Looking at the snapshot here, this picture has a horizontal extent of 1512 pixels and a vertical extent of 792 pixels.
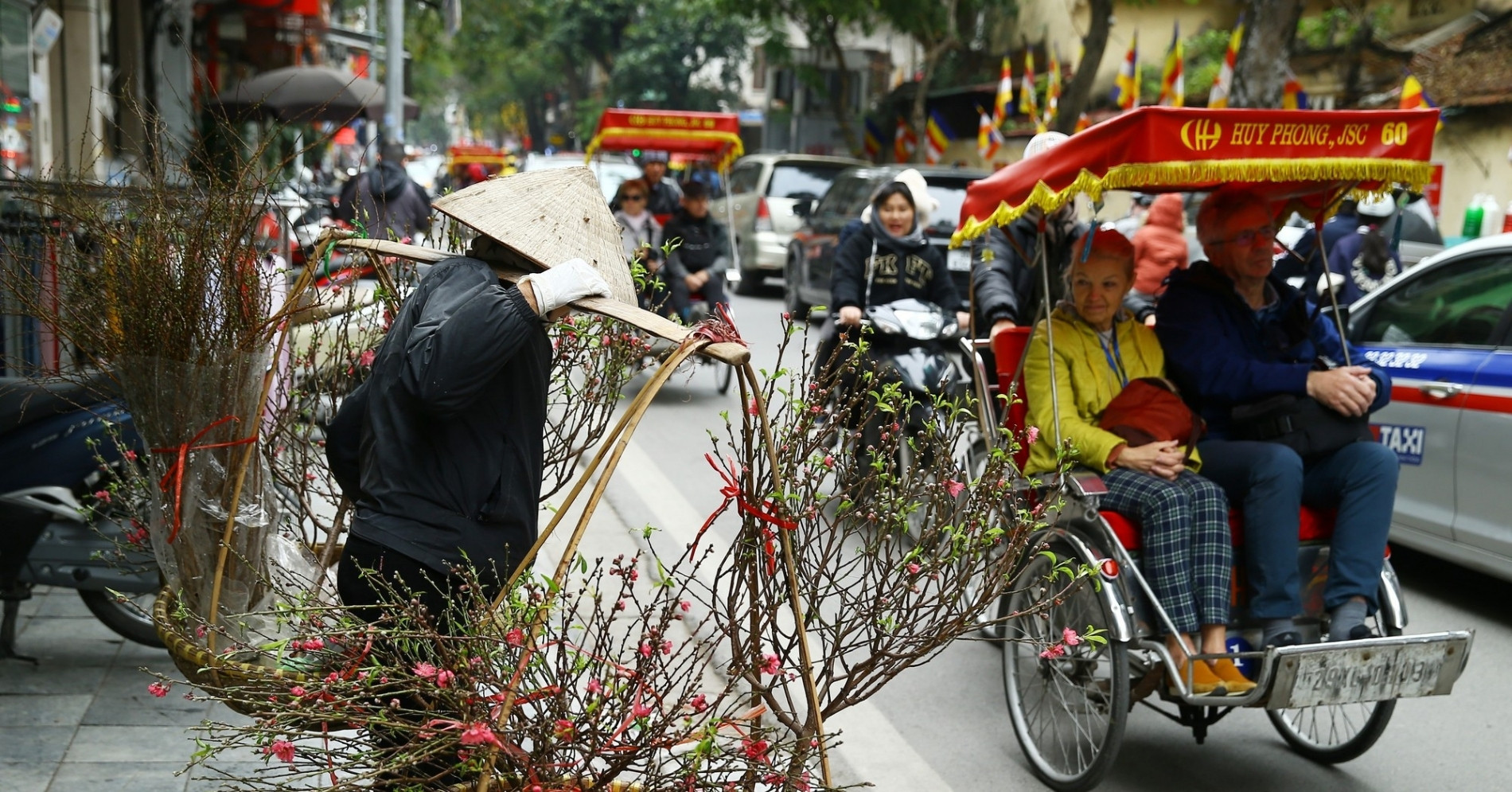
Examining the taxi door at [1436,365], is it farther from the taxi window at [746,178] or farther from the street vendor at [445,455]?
the taxi window at [746,178]

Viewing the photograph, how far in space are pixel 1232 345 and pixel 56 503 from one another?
12.5 feet

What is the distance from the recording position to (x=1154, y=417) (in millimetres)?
4359

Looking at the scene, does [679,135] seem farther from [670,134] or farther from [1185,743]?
[1185,743]

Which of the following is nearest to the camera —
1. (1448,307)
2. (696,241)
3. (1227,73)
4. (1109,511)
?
(1109,511)

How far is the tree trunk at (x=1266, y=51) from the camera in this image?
13992 millimetres

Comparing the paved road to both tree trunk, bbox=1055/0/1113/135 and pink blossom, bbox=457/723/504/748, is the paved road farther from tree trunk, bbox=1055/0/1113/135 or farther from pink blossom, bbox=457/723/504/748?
tree trunk, bbox=1055/0/1113/135

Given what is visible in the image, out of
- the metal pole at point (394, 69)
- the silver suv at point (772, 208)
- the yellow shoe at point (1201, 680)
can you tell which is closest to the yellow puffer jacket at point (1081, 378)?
the yellow shoe at point (1201, 680)

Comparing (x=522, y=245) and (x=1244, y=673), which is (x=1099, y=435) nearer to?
(x=1244, y=673)

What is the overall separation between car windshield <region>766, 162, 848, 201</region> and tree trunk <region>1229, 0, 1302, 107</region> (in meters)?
5.52

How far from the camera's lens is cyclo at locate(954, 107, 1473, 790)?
3.75 m

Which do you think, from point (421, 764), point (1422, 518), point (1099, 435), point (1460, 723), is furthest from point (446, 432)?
point (1422, 518)

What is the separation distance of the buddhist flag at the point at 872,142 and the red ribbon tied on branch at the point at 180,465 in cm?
2413

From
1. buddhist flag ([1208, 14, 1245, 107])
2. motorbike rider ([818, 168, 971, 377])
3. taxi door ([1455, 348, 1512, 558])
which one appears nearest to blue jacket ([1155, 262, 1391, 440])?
taxi door ([1455, 348, 1512, 558])

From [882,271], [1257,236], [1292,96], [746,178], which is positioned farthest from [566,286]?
[746,178]
